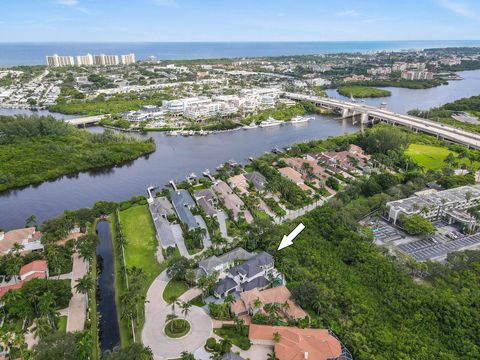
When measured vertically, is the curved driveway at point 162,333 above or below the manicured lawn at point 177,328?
below

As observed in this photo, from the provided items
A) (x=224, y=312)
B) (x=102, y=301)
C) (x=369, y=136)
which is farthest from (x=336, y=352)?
(x=369, y=136)

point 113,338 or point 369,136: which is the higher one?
point 369,136

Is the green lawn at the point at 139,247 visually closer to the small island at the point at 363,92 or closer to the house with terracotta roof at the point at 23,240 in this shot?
the house with terracotta roof at the point at 23,240

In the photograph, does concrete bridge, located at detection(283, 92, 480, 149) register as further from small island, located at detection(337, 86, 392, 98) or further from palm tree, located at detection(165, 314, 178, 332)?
palm tree, located at detection(165, 314, 178, 332)

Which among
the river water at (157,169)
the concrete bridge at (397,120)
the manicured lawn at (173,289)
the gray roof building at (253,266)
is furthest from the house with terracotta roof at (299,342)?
the concrete bridge at (397,120)

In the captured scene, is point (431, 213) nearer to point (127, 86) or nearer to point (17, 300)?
point (17, 300)

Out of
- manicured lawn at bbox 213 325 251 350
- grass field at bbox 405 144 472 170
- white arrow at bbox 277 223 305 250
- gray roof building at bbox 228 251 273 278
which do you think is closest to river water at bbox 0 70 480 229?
grass field at bbox 405 144 472 170

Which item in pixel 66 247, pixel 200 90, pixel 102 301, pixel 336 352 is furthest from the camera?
pixel 200 90

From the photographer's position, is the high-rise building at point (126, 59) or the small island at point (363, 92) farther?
the high-rise building at point (126, 59)
